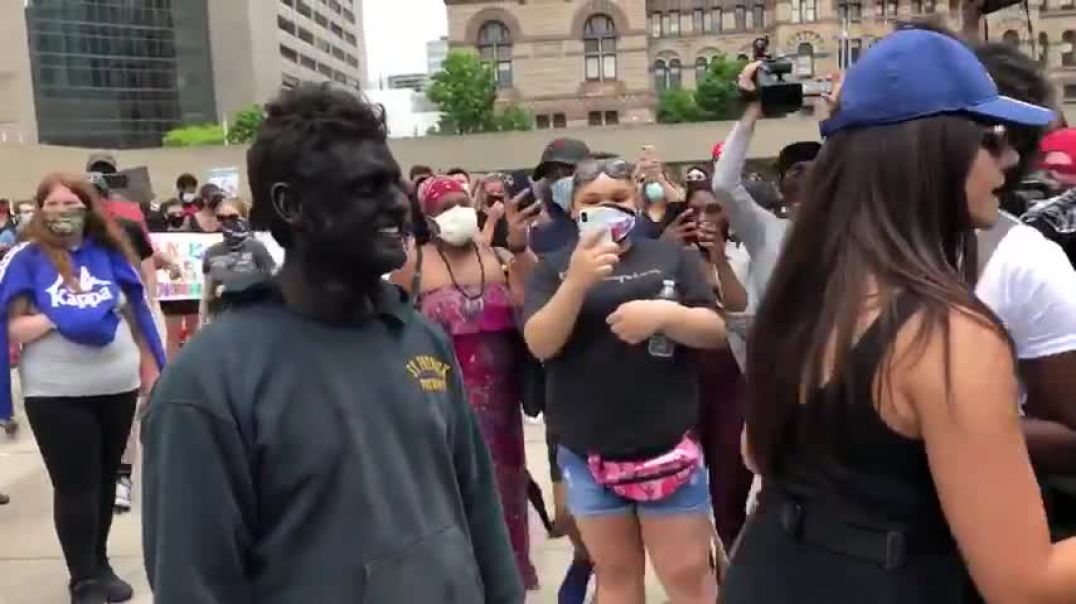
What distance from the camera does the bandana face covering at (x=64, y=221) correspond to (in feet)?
16.1

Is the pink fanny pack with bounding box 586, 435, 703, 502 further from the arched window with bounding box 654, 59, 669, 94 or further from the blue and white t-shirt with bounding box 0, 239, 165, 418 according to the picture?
the arched window with bounding box 654, 59, 669, 94

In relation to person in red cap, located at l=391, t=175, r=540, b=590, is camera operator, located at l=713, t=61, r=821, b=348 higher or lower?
higher

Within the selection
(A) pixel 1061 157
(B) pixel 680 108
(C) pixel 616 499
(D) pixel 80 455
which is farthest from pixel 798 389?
(B) pixel 680 108

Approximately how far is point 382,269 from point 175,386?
412mm

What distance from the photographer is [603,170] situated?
159 inches

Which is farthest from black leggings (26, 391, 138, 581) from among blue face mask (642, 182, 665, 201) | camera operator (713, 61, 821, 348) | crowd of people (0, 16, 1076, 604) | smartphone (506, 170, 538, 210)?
crowd of people (0, 16, 1076, 604)

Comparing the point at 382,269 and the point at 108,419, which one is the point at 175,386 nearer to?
the point at 382,269

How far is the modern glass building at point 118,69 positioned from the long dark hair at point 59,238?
9075 cm

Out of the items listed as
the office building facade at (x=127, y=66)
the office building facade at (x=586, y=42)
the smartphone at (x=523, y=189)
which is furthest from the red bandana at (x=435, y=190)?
the office building facade at (x=127, y=66)

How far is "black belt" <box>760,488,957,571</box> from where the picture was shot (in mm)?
1765

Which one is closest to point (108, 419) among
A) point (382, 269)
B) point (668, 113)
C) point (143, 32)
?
point (382, 269)

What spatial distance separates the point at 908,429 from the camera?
1.67 metres

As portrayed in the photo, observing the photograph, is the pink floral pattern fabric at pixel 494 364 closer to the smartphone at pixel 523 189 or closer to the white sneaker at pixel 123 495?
the smartphone at pixel 523 189

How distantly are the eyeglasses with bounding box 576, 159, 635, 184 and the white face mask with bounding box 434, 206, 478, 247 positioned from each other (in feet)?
2.52
